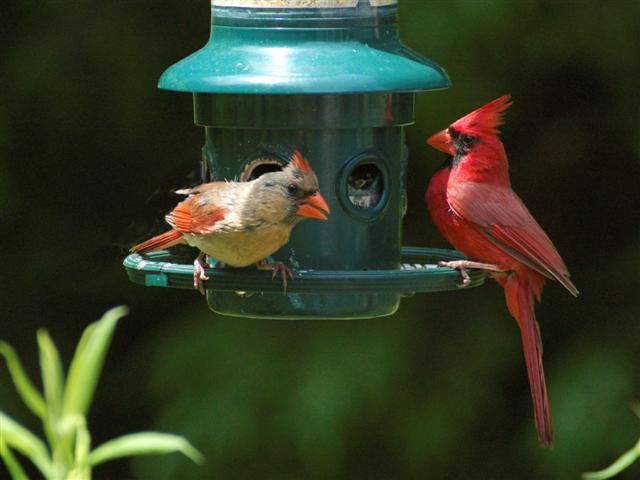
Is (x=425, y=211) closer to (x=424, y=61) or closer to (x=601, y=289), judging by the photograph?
(x=601, y=289)

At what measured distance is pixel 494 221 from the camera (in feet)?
12.9

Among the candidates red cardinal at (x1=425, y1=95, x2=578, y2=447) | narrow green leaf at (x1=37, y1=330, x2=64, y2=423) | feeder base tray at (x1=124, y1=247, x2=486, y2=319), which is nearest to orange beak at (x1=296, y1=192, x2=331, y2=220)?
feeder base tray at (x1=124, y1=247, x2=486, y2=319)

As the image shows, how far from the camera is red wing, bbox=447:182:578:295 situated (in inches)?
153

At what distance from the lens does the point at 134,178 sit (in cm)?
537

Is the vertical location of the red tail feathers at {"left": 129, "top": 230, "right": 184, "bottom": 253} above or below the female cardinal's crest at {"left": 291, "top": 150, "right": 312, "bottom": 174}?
below

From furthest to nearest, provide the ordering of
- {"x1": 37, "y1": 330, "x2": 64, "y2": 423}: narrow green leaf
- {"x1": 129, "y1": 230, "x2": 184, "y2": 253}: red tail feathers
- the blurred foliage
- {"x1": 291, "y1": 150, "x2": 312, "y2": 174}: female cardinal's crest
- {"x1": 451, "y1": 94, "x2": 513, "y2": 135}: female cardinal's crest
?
{"x1": 451, "y1": 94, "x2": 513, "y2": 135}: female cardinal's crest
{"x1": 129, "y1": 230, "x2": 184, "y2": 253}: red tail feathers
{"x1": 291, "y1": 150, "x2": 312, "y2": 174}: female cardinal's crest
{"x1": 37, "y1": 330, "x2": 64, "y2": 423}: narrow green leaf
the blurred foliage

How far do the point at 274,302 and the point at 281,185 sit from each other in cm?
41

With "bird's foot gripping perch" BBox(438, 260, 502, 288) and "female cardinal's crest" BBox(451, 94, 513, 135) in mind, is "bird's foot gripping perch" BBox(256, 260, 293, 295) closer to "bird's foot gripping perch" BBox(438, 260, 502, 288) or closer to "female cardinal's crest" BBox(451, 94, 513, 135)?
"bird's foot gripping perch" BBox(438, 260, 502, 288)

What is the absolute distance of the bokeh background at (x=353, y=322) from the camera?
4.84m

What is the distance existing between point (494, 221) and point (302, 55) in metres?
0.96

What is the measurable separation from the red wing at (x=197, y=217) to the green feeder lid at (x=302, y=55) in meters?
0.32

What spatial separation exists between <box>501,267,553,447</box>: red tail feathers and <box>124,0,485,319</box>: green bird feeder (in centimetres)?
53

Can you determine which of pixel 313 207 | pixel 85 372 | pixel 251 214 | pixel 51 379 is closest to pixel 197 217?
pixel 251 214

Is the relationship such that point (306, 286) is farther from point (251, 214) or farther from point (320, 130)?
point (320, 130)
